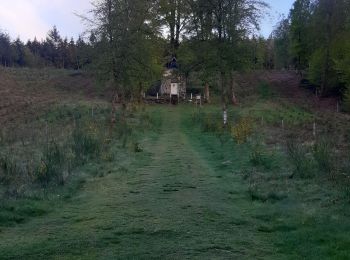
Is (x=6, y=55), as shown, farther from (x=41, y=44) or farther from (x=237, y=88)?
(x=237, y=88)

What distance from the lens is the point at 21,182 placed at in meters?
12.9

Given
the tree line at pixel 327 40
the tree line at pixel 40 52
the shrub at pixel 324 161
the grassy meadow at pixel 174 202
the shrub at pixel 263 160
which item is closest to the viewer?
the grassy meadow at pixel 174 202

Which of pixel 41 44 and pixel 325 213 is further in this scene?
pixel 41 44

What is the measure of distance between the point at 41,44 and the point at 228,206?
118 meters

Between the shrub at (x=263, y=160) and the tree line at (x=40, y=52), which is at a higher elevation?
the tree line at (x=40, y=52)

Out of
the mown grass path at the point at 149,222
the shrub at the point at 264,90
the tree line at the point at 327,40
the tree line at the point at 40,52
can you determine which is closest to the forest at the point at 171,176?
the mown grass path at the point at 149,222

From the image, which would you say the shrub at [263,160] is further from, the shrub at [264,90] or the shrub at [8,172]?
the shrub at [264,90]

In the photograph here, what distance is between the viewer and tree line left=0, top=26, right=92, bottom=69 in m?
106

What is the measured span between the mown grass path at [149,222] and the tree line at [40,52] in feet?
296

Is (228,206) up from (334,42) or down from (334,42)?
down

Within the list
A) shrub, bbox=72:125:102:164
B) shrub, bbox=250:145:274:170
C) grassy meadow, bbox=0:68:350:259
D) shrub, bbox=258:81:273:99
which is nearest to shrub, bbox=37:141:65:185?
grassy meadow, bbox=0:68:350:259

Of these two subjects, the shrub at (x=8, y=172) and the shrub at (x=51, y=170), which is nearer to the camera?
the shrub at (x=8, y=172)

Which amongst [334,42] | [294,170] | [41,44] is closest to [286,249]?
[294,170]

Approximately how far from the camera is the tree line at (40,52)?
349 feet
